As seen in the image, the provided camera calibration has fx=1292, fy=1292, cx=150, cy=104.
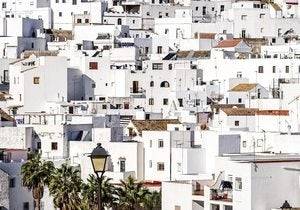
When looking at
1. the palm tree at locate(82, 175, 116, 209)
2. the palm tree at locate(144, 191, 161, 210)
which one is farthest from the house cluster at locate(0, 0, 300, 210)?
the palm tree at locate(82, 175, 116, 209)

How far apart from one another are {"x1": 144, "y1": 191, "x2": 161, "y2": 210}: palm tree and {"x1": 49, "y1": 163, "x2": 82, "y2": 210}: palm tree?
2.45 m

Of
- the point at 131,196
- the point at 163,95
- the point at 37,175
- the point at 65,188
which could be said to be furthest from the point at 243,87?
the point at 131,196

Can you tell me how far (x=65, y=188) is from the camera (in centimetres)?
4159

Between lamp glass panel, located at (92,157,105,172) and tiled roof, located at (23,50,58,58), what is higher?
tiled roof, located at (23,50,58,58)

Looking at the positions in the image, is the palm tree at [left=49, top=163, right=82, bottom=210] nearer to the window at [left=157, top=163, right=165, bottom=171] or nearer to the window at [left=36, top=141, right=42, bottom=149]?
the window at [left=157, top=163, right=165, bottom=171]

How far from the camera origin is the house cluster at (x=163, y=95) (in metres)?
38.4

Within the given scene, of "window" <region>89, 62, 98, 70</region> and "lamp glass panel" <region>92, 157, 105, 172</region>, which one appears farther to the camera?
"window" <region>89, 62, 98, 70</region>

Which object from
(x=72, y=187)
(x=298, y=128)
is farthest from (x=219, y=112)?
(x=72, y=187)

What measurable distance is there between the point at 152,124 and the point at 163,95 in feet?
51.1

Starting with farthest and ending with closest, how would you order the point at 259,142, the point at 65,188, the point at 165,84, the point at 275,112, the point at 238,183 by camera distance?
1. the point at 165,84
2. the point at 275,112
3. the point at 259,142
4. the point at 65,188
5. the point at 238,183

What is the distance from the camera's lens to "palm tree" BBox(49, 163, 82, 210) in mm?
41250

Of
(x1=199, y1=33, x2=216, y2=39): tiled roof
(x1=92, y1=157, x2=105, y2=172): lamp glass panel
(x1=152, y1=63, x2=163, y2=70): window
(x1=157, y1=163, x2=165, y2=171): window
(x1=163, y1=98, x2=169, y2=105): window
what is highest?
(x1=199, y1=33, x2=216, y2=39): tiled roof

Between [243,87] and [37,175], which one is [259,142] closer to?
[37,175]

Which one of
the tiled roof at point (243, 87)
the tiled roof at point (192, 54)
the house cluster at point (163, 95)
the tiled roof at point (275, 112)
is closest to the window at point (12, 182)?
the house cluster at point (163, 95)
